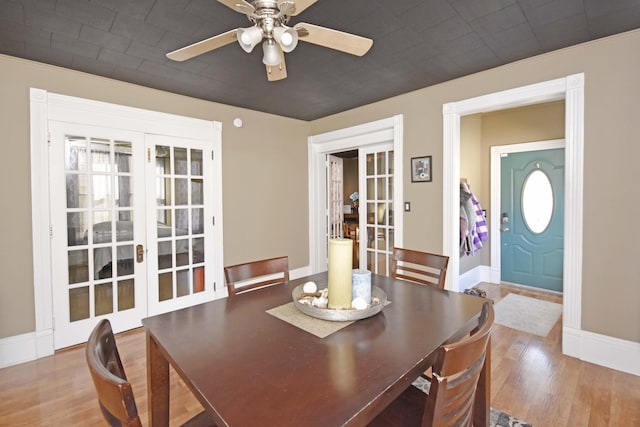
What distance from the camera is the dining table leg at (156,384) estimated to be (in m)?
1.27

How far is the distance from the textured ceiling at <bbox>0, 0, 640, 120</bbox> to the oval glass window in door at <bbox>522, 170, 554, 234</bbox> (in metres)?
2.21

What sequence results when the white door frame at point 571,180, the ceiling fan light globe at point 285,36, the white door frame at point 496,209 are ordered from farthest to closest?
1. the white door frame at point 496,209
2. the white door frame at point 571,180
3. the ceiling fan light globe at point 285,36

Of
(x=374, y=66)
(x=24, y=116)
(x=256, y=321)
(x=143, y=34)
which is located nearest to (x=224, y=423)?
(x=256, y=321)

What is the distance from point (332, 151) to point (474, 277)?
2.78 m

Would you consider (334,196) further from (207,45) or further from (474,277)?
(207,45)

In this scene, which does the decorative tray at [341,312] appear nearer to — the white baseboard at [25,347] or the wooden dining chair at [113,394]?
the wooden dining chair at [113,394]

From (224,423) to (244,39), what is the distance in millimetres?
1447

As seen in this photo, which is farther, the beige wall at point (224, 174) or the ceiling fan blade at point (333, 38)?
the beige wall at point (224, 174)

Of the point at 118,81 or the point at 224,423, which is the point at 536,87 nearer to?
the point at 224,423

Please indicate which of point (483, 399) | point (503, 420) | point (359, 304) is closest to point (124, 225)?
point (359, 304)

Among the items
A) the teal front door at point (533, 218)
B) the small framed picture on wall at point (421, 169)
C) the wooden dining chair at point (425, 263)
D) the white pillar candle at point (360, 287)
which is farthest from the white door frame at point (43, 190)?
the teal front door at point (533, 218)

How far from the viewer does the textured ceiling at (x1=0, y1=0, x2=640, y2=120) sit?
187cm

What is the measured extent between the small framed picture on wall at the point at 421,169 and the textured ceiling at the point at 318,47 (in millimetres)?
774

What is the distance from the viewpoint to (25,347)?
8.36ft
